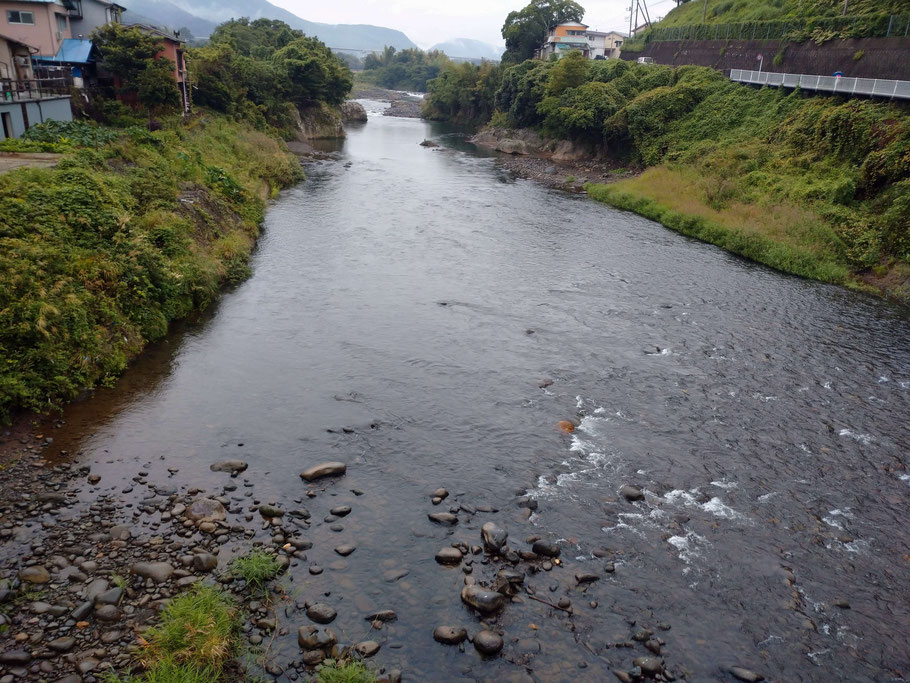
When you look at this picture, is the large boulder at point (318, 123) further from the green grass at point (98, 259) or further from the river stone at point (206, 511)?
the river stone at point (206, 511)

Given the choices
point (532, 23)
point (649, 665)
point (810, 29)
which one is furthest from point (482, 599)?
point (532, 23)

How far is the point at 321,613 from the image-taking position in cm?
803

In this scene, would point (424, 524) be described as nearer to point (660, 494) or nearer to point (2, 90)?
point (660, 494)

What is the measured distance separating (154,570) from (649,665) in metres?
6.66

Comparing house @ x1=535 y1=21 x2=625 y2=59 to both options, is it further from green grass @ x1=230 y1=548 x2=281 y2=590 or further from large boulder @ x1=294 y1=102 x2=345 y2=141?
green grass @ x1=230 y1=548 x2=281 y2=590

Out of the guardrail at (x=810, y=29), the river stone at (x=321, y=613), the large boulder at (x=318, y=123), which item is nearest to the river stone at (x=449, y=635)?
the river stone at (x=321, y=613)

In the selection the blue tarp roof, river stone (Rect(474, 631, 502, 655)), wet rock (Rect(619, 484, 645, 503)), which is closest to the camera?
river stone (Rect(474, 631, 502, 655))

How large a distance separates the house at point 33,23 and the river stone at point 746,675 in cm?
4367

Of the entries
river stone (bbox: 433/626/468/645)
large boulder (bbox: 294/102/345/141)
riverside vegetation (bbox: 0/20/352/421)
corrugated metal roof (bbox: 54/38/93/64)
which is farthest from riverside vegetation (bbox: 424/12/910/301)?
corrugated metal roof (bbox: 54/38/93/64)

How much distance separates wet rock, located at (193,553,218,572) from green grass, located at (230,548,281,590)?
27 centimetres

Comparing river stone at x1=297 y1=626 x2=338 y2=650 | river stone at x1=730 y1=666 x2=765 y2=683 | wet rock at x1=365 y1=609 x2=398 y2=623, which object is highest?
river stone at x1=297 y1=626 x2=338 y2=650

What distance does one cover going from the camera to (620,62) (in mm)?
55375

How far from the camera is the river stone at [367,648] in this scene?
7.59m

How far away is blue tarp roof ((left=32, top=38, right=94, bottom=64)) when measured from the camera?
3547 centimetres
